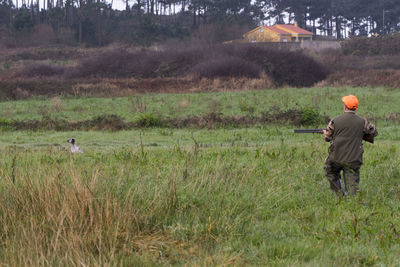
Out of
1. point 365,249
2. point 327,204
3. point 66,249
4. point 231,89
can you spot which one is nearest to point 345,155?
point 327,204

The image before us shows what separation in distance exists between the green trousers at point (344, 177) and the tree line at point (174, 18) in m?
54.9

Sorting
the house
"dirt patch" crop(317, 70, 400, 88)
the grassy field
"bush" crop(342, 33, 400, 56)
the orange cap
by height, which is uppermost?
the house

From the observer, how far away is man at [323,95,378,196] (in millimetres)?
7309

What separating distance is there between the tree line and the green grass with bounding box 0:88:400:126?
36.3 metres

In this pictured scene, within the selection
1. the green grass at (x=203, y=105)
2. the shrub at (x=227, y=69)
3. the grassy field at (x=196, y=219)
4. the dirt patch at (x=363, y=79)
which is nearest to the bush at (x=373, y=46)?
the dirt patch at (x=363, y=79)

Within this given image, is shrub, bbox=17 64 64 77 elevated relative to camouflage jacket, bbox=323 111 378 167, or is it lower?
elevated

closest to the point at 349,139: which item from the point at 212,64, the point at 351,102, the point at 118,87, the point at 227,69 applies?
the point at 351,102

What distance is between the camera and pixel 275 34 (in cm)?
6881

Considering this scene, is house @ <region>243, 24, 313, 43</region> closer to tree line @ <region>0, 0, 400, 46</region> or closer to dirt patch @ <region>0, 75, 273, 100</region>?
tree line @ <region>0, 0, 400, 46</region>

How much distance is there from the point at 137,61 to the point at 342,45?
24798 millimetres

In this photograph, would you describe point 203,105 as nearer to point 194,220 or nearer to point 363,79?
point 363,79

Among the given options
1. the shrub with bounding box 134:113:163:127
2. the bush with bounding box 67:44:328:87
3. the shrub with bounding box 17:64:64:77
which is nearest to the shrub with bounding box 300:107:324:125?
the shrub with bounding box 134:113:163:127

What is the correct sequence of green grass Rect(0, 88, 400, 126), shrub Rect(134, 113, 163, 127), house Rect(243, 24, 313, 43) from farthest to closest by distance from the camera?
house Rect(243, 24, 313, 43)
green grass Rect(0, 88, 400, 126)
shrub Rect(134, 113, 163, 127)

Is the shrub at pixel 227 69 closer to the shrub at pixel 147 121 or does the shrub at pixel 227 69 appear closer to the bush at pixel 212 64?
the bush at pixel 212 64
